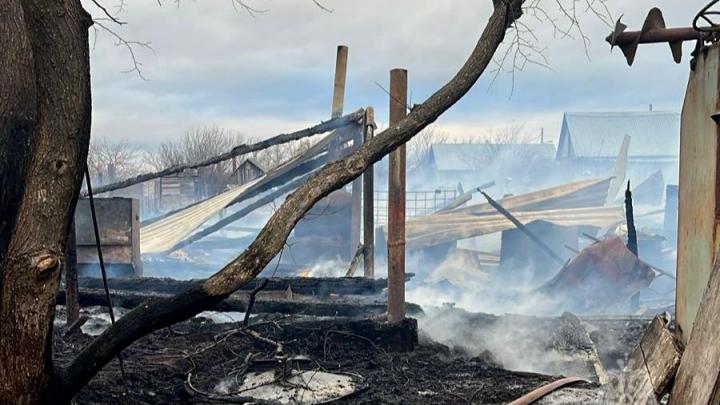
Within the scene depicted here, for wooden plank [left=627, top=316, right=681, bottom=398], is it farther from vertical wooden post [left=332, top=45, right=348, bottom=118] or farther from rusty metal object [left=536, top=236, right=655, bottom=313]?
rusty metal object [left=536, top=236, right=655, bottom=313]

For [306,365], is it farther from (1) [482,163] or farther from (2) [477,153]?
(2) [477,153]

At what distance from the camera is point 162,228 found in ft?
33.3

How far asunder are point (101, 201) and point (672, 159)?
44442 millimetres

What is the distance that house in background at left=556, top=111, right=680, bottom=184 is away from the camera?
146 ft

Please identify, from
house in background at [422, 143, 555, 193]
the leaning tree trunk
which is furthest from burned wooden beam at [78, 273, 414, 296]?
house in background at [422, 143, 555, 193]

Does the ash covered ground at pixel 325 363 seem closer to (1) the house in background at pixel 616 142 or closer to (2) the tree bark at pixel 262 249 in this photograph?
(2) the tree bark at pixel 262 249

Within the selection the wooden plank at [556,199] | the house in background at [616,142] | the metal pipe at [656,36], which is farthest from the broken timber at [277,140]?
the house in background at [616,142]

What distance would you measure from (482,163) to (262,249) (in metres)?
54.6

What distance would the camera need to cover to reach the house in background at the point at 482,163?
48.5 meters

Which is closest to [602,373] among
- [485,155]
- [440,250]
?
[440,250]

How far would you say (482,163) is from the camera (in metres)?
56.2

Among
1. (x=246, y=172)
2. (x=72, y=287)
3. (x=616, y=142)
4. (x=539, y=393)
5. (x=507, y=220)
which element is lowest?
(x=539, y=393)

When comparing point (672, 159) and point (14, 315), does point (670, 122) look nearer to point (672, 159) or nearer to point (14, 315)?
point (672, 159)

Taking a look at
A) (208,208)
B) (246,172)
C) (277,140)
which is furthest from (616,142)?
(277,140)
